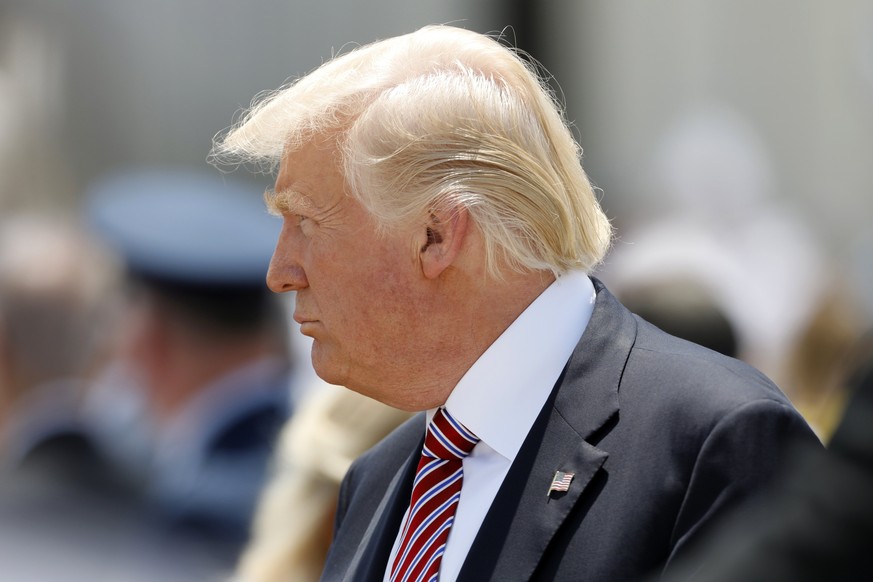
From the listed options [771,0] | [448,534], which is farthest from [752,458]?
[771,0]

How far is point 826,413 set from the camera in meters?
3.83

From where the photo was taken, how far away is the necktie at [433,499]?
2.13m

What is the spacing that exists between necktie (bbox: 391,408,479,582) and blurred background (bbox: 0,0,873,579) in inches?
134

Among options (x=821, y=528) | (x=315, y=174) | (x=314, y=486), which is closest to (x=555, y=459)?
(x=315, y=174)

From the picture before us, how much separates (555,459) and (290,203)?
0.67 m

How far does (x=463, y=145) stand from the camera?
2.20 meters

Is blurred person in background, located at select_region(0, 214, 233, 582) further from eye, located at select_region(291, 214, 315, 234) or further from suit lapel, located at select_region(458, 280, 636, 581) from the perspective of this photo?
suit lapel, located at select_region(458, 280, 636, 581)

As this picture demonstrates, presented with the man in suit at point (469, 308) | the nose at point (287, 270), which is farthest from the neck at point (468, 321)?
the nose at point (287, 270)

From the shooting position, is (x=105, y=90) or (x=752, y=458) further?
(x=105, y=90)

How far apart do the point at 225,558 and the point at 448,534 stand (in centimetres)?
146

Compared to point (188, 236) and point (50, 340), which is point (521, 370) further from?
point (50, 340)

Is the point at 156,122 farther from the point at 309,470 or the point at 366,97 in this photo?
the point at 366,97

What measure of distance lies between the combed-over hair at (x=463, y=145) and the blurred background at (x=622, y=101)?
10.9 feet

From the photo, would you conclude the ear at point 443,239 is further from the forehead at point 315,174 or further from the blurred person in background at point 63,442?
the blurred person in background at point 63,442
